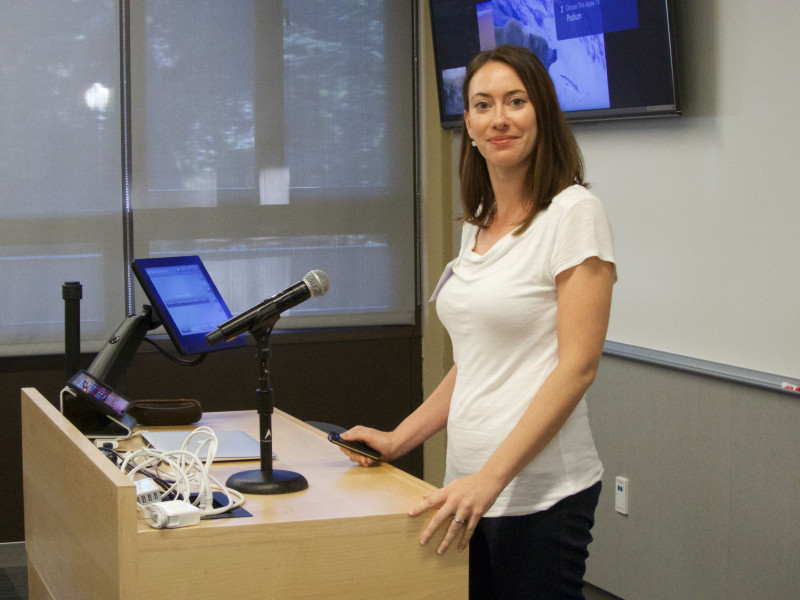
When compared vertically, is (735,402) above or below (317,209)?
below

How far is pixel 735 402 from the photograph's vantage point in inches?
104

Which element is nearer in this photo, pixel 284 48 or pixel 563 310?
pixel 563 310

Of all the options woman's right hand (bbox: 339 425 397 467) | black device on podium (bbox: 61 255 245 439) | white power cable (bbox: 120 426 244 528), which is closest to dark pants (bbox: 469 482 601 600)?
woman's right hand (bbox: 339 425 397 467)

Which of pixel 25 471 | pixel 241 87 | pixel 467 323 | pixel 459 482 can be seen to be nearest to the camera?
pixel 459 482

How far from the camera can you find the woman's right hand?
1826 mm

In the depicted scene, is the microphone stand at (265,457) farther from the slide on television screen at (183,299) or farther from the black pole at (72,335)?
the black pole at (72,335)

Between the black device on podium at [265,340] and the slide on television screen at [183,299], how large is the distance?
2.16ft

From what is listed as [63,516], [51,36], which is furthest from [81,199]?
[63,516]

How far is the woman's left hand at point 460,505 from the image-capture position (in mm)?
1438

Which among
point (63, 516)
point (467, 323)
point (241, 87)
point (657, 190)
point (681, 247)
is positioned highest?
point (241, 87)

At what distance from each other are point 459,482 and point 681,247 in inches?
68.1

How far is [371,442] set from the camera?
1.83 metres

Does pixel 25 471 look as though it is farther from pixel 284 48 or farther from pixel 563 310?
pixel 284 48

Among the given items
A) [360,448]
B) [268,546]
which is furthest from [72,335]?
[268,546]
